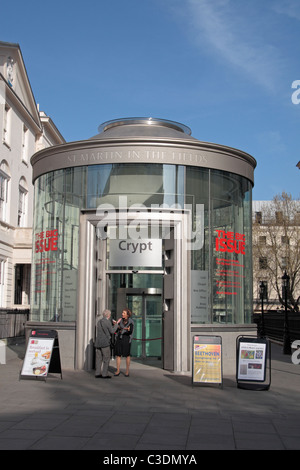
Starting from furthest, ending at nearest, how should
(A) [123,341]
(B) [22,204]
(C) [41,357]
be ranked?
(B) [22,204], (A) [123,341], (C) [41,357]

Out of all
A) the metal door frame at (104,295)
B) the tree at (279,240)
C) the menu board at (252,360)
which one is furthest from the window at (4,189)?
the menu board at (252,360)

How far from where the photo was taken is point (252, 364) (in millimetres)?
12250

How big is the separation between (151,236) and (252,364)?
5002 millimetres

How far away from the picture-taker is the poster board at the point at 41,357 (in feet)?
41.2

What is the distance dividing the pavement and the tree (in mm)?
30930

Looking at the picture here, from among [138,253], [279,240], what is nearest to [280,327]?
[279,240]

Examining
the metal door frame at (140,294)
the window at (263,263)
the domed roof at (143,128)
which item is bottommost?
the metal door frame at (140,294)

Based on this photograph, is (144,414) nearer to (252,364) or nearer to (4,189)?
(252,364)

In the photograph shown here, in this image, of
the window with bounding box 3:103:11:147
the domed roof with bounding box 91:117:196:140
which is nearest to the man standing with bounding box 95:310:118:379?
the domed roof with bounding box 91:117:196:140

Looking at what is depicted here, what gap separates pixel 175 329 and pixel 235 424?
6.37m

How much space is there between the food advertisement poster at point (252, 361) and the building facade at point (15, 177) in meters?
25.7

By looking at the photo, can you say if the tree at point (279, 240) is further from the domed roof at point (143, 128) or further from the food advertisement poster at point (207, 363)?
the food advertisement poster at point (207, 363)

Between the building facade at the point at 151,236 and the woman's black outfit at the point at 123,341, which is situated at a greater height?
the building facade at the point at 151,236
